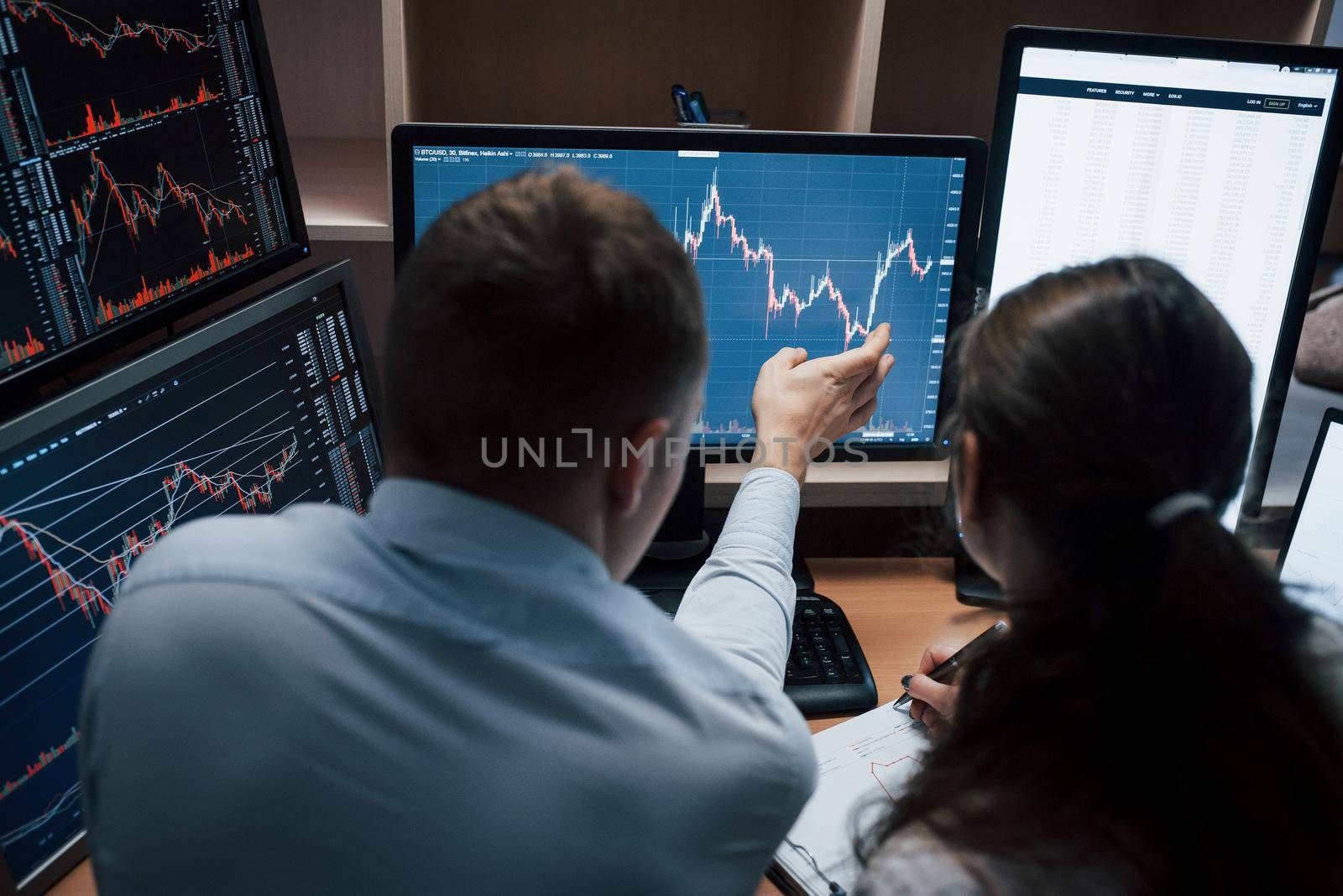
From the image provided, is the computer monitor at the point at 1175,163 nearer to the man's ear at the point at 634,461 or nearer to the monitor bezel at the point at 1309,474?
the monitor bezel at the point at 1309,474

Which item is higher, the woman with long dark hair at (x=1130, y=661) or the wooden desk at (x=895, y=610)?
the woman with long dark hair at (x=1130, y=661)

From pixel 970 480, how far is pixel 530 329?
0.33m

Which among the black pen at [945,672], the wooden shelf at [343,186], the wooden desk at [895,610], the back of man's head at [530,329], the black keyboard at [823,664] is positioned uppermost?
the back of man's head at [530,329]

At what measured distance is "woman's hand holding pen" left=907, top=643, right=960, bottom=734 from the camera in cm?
101

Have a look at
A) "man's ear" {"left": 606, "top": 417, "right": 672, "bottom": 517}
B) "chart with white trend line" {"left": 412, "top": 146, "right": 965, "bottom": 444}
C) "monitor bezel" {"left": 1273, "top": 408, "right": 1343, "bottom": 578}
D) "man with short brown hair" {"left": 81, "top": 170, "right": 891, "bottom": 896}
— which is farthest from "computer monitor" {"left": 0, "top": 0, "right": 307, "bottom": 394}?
"monitor bezel" {"left": 1273, "top": 408, "right": 1343, "bottom": 578}

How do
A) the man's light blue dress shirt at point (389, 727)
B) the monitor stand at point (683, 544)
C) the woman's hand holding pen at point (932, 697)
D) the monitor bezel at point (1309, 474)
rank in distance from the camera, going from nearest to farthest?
the man's light blue dress shirt at point (389, 727) < the woman's hand holding pen at point (932, 697) < the monitor bezel at point (1309, 474) < the monitor stand at point (683, 544)

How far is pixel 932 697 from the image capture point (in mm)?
1018

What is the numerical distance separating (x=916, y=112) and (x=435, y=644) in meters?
1.16

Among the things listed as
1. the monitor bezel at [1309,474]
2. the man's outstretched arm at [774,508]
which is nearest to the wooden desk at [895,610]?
the man's outstretched arm at [774,508]

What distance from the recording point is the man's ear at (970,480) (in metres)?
0.70

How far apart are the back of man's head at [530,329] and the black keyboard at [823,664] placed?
1.77 ft

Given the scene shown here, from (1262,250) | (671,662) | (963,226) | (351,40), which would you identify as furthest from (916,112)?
(671,662)

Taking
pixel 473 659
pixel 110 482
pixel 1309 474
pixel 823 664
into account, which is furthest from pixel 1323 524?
pixel 110 482

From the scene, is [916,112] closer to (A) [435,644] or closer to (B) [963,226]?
(B) [963,226]
